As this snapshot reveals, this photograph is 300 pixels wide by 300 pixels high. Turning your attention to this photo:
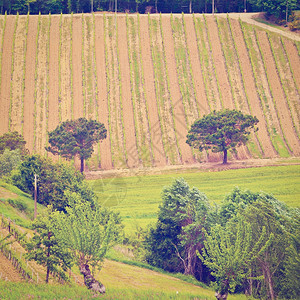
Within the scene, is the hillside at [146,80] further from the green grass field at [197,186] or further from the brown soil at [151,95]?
the green grass field at [197,186]

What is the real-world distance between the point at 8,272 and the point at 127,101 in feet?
292

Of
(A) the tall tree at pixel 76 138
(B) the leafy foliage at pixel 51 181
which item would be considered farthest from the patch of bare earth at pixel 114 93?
(B) the leafy foliage at pixel 51 181

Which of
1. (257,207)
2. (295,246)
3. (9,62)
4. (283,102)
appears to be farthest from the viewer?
(9,62)

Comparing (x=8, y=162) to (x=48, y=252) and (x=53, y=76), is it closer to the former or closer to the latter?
(x=48, y=252)

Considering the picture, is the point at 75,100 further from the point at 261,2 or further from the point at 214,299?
the point at 214,299

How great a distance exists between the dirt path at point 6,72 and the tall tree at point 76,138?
20.2m

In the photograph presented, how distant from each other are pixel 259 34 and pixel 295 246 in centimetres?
11413

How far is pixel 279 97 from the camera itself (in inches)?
5428

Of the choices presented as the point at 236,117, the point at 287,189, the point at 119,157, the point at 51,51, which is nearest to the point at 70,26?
the point at 51,51

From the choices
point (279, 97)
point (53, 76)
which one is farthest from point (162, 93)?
point (279, 97)

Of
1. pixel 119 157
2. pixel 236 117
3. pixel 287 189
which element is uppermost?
pixel 236 117

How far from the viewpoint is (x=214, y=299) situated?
51938 millimetres

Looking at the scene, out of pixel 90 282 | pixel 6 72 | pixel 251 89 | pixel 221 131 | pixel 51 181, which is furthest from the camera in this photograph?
pixel 6 72

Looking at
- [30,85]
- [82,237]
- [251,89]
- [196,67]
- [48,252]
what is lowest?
[48,252]
